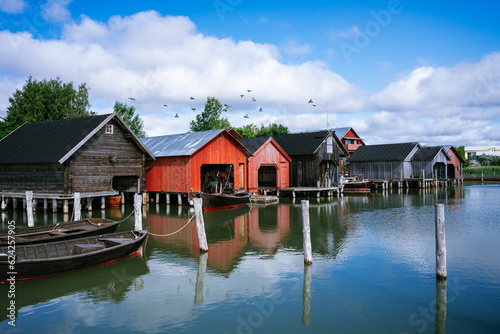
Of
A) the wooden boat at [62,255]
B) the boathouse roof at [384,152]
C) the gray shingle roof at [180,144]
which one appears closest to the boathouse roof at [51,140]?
the gray shingle roof at [180,144]

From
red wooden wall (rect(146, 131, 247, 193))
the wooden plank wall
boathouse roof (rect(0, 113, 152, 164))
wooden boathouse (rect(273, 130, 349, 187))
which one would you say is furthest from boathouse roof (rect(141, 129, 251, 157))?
wooden boathouse (rect(273, 130, 349, 187))

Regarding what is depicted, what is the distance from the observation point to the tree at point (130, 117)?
72688 mm

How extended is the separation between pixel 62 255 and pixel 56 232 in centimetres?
275

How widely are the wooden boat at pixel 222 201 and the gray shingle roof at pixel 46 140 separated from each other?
10023 millimetres

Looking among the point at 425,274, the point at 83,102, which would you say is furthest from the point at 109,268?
the point at 83,102

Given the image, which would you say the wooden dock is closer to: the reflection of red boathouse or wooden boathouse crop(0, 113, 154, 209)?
the reflection of red boathouse

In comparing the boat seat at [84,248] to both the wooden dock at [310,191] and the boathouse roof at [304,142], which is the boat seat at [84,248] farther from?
the boathouse roof at [304,142]

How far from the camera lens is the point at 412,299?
10.9m

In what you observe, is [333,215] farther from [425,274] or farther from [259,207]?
[425,274]

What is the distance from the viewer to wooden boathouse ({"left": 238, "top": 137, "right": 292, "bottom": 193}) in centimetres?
3959

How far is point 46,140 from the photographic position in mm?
30781

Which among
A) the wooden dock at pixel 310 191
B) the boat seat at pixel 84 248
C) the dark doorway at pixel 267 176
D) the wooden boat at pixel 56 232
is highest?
the dark doorway at pixel 267 176

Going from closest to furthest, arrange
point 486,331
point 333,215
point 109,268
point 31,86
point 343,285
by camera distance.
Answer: point 486,331 → point 343,285 → point 109,268 → point 333,215 → point 31,86

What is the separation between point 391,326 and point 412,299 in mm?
1975
